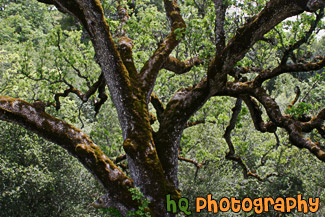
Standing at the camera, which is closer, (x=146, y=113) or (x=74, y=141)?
(x=74, y=141)

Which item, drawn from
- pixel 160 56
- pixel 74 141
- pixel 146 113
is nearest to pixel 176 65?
pixel 160 56

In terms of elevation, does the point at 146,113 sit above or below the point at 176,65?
below

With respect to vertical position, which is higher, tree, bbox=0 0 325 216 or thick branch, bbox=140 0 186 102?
thick branch, bbox=140 0 186 102

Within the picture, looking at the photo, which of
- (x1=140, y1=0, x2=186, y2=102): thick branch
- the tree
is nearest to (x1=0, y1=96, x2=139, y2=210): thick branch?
the tree

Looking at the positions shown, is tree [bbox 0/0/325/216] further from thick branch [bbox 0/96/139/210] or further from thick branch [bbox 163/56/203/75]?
thick branch [bbox 163/56/203/75]

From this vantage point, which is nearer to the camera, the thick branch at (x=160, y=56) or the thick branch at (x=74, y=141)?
the thick branch at (x=74, y=141)

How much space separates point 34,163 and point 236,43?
11118 millimetres

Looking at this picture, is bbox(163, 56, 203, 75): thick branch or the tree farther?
bbox(163, 56, 203, 75): thick branch

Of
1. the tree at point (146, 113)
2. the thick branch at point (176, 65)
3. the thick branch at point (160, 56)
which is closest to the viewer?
the tree at point (146, 113)

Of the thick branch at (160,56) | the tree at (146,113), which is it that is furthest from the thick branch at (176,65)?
the tree at (146,113)

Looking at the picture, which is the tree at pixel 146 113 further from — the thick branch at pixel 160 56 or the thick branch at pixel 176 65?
the thick branch at pixel 176 65

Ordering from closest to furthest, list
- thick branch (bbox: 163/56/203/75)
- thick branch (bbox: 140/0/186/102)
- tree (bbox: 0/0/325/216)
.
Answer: tree (bbox: 0/0/325/216)
thick branch (bbox: 140/0/186/102)
thick branch (bbox: 163/56/203/75)

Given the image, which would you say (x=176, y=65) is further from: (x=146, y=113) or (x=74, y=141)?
(x=74, y=141)

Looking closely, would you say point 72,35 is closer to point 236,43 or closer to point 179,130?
point 179,130
